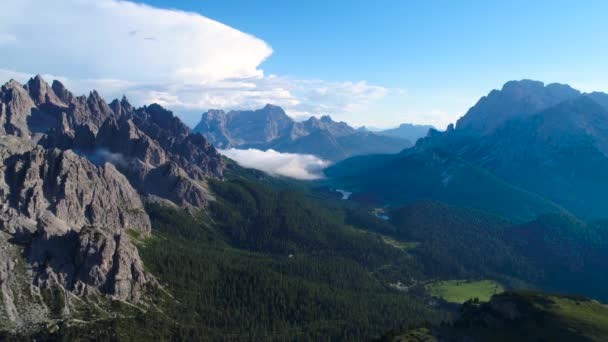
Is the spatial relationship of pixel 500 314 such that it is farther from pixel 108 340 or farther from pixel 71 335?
pixel 71 335

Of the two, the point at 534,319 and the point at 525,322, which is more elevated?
the point at 534,319

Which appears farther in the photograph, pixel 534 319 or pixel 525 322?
pixel 525 322

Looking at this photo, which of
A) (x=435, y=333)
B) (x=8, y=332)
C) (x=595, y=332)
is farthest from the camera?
(x=8, y=332)

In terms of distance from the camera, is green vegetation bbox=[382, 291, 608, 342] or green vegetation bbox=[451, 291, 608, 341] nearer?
green vegetation bbox=[451, 291, 608, 341]

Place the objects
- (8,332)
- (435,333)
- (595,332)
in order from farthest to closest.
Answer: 1. (8,332)
2. (435,333)
3. (595,332)

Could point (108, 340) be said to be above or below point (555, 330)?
below

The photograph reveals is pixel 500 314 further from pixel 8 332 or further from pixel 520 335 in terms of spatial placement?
pixel 8 332

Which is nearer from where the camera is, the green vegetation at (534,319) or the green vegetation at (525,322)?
the green vegetation at (534,319)

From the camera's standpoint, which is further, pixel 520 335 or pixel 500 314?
pixel 500 314

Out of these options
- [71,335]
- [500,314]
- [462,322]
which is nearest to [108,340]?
[71,335]
